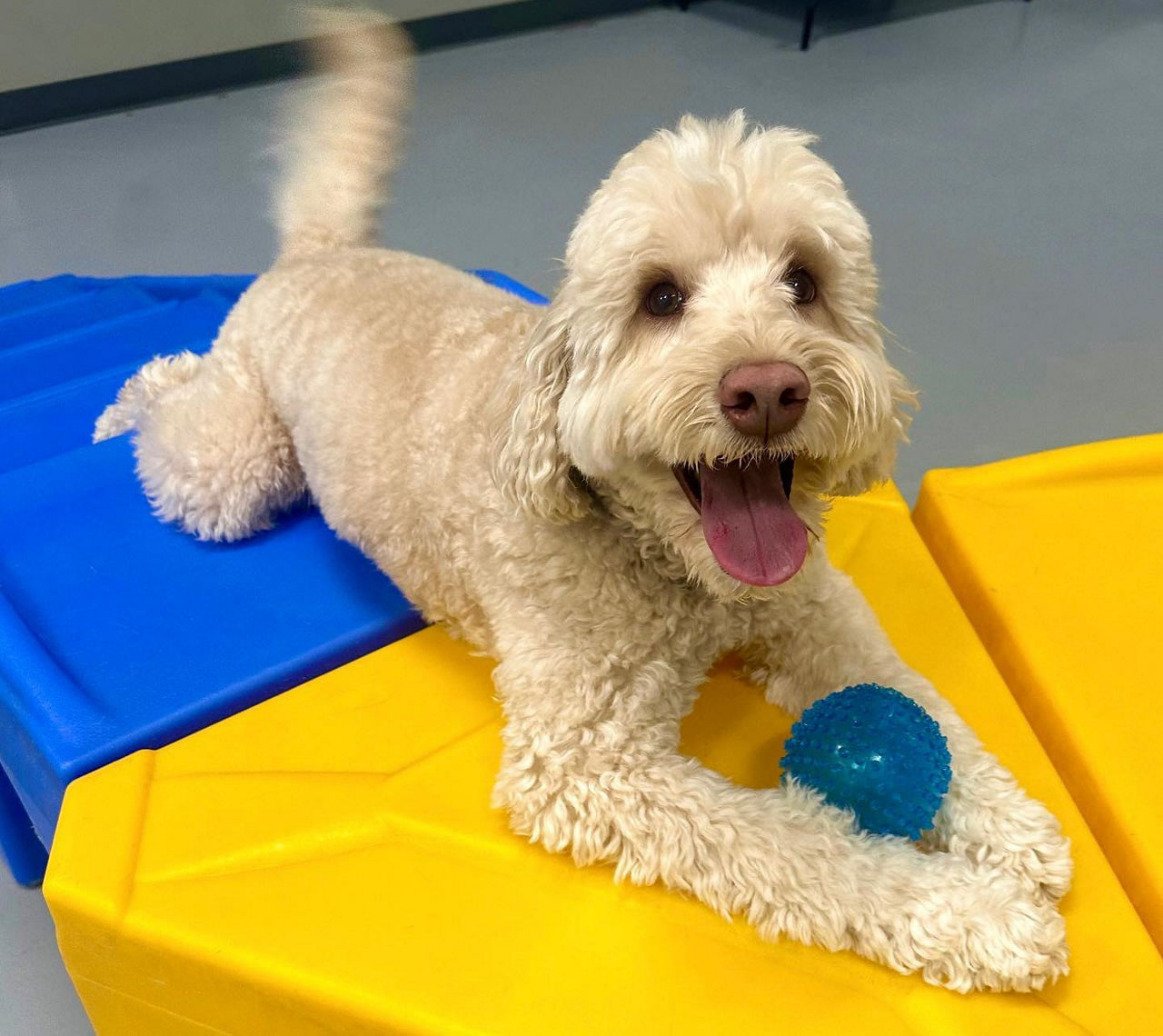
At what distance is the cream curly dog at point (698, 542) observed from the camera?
1.19 meters

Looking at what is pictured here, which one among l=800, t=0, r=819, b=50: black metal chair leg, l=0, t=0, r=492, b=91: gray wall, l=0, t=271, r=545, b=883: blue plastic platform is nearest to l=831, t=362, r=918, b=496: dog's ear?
l=0, t=271, r=545, b=883: blue plastic platform

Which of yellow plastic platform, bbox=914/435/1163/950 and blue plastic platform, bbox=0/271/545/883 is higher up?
yellow plastic platform, bbox=914/435/1163/950

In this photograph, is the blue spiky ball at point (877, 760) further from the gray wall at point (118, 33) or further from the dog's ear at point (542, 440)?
the gray wall at point (118, 33)

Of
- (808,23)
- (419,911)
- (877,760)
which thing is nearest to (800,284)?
(877,760)

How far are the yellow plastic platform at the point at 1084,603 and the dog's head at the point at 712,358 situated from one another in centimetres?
55

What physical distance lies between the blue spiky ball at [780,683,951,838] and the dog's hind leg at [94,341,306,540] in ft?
3.82

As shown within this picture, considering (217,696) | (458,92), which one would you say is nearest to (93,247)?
(458,92)

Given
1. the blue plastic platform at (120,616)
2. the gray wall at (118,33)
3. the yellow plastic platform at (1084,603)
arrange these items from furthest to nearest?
the gray wall at (118,33) < the blue plastic platform at (120,616) < the yellow plastic platform at (1084,603)

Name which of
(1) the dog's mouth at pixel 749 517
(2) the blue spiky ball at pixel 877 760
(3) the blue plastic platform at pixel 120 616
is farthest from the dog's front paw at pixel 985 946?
(3) the blue plastic platform at pixel 120 616

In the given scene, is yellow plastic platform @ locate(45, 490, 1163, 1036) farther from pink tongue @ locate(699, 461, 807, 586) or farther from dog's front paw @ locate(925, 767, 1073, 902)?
pink tongue @ locate(699, 461, 807, 586)

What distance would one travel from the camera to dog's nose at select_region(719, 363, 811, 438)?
111cm

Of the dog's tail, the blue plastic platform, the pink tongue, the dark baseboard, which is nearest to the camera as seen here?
the pink tongue

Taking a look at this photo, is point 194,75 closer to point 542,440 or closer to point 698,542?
point 542,440

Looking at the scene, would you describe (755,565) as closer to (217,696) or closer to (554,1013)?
(554,1013)
